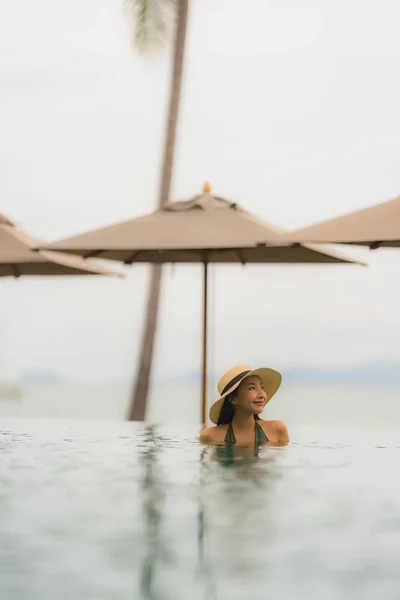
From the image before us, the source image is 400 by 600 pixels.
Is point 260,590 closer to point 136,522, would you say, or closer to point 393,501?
point 136,522

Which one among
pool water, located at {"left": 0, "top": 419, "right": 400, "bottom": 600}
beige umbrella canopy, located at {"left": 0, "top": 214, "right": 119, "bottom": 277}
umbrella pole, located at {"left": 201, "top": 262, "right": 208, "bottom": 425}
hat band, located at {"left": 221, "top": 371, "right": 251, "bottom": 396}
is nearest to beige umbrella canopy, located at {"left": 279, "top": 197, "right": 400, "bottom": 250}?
hat band, located at {"left": 221, "top": 371, "right": 251, "bottom": 396}

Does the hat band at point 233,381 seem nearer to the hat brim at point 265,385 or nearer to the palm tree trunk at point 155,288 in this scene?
the hat brim at point 265,385

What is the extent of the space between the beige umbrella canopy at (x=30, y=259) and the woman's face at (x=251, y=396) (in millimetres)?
4455

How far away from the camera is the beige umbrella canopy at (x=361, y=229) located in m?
9.68

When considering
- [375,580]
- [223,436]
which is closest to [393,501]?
[375,580]

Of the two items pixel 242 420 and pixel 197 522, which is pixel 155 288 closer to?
pixel 242 420

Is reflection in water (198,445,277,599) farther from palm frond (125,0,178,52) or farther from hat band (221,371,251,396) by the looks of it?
palm frond (125,0,178,52)

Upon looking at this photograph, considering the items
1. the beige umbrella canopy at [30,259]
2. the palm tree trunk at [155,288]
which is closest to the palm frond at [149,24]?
the palm tree trunk at [155,288]

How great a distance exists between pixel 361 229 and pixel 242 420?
2011 millimetres

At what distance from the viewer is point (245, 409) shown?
883cm

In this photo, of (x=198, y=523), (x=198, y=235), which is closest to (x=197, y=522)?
(x=198, y=523)

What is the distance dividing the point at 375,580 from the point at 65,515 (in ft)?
6.67

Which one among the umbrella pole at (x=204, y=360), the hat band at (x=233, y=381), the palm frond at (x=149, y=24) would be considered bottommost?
the hat band at (x=233, y=381)

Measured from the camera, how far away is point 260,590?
4.05 metres
